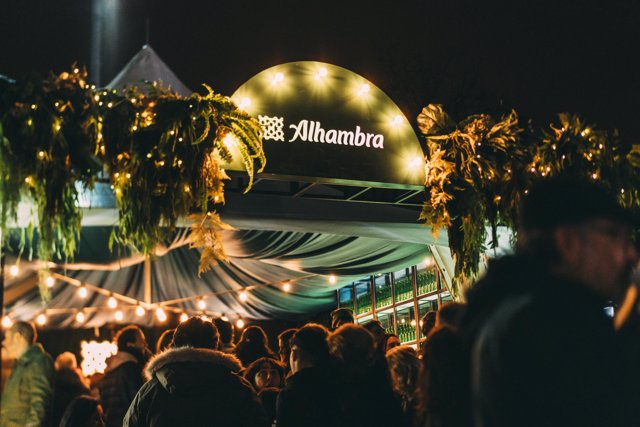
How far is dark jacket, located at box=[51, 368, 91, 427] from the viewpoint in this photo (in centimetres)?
590

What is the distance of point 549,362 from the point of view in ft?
4.36

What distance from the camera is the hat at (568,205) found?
151 cm

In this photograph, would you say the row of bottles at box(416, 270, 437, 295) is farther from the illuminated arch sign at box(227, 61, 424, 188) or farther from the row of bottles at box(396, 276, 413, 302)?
the illuminated arch sign at box(227, 61, 424, 188)

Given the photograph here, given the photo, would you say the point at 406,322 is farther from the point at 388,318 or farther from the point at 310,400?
the point at 310,400

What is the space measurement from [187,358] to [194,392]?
172mm

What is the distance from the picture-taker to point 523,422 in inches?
52.4

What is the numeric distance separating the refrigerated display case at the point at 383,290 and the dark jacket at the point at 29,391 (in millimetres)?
5671

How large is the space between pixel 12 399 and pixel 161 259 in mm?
4111

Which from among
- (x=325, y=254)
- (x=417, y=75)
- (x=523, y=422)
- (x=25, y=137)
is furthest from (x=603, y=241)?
(x=417, y=75)

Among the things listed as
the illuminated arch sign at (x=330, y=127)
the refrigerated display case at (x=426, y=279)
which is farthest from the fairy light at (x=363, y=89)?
the refrigerated display case at (x=426, y=279)

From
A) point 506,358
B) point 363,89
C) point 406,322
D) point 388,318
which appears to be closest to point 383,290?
point 388,318

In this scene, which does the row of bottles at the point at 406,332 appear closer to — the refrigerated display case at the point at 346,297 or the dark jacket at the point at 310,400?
the refrigerated display case at the point at 346,297

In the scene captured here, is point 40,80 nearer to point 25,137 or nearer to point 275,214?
point 25,137

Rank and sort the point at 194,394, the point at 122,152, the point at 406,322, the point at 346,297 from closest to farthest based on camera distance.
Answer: the point at 194,394 → the point at 122,152 → the point at 406,322 → the point at 346,297
